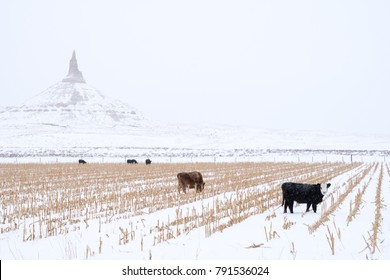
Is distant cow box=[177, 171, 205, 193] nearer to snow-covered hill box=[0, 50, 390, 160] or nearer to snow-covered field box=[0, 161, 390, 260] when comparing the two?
snow-covered field box=[0, 161, 390, 260]

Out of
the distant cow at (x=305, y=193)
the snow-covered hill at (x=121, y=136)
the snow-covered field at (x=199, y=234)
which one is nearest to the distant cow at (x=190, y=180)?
the snow-covered field at (x=199, y=234)

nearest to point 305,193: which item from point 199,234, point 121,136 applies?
point 199,234

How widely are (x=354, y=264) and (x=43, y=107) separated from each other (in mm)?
191312

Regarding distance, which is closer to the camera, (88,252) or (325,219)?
(88,252)

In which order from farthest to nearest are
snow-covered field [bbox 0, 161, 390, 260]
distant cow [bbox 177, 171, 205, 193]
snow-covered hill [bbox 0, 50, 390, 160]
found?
1. snow-covered hill [bbox 0, 50, 390, 160]
2. distant cow [bbox 177, 171, 205, 193]
3. snow-covered field [bbox 0, 161, 390, 260]

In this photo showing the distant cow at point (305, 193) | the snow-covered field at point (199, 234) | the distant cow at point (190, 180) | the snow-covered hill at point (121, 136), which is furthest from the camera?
the snow-covered hill at point (121, 136)

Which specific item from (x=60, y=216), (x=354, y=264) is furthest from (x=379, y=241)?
(x=60, y=216)

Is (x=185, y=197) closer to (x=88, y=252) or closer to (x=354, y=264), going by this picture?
(x=88, y=252)

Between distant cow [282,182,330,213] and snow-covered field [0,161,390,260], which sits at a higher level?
distant cow [282,182,330,213]

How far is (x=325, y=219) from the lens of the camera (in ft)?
28.9

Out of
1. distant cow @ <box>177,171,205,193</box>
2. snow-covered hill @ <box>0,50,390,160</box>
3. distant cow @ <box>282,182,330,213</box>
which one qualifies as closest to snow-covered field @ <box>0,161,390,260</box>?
distant cow @ <box>282,182,330,213</box>

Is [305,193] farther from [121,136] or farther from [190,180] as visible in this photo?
[121,136]

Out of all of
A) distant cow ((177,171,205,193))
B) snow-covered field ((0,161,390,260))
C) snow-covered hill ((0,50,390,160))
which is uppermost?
snow-covered hill ((0,50,390,160))

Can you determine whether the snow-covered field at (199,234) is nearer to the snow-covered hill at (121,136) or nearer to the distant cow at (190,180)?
the distant cow at (190,180)
